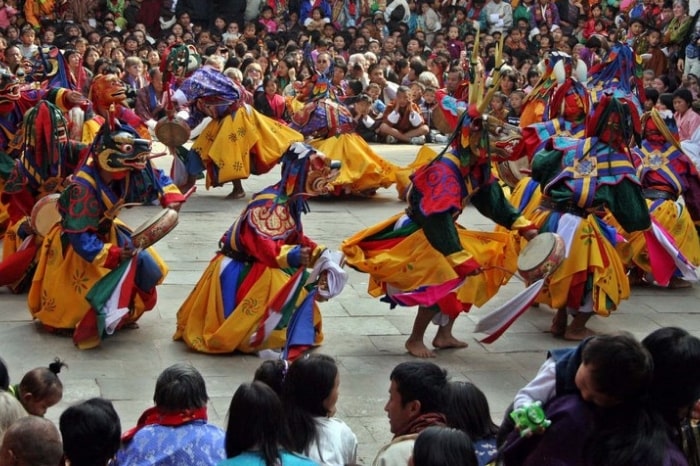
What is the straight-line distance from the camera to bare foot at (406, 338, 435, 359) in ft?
25.6

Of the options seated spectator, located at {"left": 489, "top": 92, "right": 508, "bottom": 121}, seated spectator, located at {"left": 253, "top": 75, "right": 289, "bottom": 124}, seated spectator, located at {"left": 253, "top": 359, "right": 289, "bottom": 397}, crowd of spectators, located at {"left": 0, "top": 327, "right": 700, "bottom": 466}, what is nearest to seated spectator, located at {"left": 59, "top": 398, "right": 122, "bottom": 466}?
crowd of spectators, located at {"left": 0, "top": 327, "right": 700, "bottom": 466}

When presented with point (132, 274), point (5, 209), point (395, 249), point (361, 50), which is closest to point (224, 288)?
point (132, 274)

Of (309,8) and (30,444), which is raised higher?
(30,444)

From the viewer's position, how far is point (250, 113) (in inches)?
478

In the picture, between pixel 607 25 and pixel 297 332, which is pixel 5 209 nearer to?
pixel 297 332

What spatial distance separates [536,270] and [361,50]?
14.1 meters

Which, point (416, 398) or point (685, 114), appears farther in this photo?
point (685, 114)

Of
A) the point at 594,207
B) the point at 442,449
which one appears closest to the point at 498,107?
the point at 594,207

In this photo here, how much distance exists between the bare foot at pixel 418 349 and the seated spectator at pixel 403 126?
8.84 metres

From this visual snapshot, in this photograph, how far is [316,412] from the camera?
184 inches

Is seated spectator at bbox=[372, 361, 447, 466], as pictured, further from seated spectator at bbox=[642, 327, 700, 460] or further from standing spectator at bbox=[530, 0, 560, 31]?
standing spectator at bbox=[530, 0, 560, 31]

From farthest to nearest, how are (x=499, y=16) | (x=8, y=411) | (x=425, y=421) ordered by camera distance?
(x=499, y=16) < (x=425, y=421) < (x=8, y=411)

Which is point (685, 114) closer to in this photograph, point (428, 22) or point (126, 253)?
point (126, 253)

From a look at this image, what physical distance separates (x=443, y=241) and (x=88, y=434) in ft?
11.4
